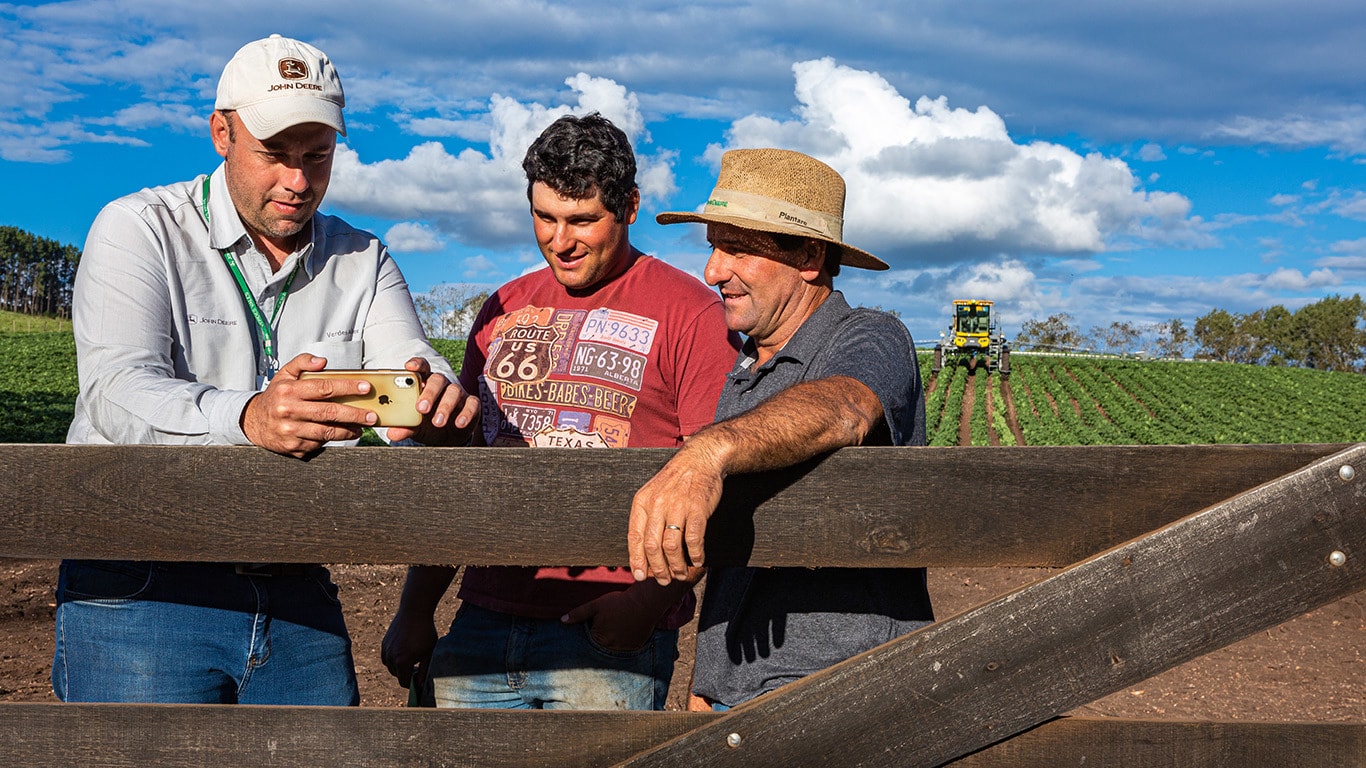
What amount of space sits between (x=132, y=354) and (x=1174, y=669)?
19.0 ft

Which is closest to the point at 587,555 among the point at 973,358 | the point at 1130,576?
the point at 1130,576

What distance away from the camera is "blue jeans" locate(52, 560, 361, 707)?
2289 mm

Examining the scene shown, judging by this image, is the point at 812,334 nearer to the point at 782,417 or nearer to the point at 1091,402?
the point at 782,417

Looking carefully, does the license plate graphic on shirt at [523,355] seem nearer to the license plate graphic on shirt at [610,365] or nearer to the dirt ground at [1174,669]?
the license plate graphic on shirt at [610,365]

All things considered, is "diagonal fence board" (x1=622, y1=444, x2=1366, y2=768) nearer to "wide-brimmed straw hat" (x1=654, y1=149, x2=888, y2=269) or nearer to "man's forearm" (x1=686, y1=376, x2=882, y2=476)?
"man's forearm" (x1=686, y1=376, x2=882, y2=476)

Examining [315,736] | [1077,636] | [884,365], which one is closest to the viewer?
[1077,636]

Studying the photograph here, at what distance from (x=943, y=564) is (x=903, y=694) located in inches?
8.5

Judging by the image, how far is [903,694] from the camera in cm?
168

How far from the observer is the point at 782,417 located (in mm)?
1701

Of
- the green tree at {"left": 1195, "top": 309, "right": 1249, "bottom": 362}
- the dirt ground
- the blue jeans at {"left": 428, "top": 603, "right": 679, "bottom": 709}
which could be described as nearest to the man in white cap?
the blue jeans at {"left": 428, "top": 603, "right": 679, "bottom": 709}

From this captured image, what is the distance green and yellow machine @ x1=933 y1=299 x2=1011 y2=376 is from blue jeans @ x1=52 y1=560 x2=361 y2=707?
Result: 38.9m

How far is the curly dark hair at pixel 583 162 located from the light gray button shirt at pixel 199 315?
483mm

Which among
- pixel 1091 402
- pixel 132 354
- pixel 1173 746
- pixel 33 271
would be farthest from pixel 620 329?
pixel 33 271

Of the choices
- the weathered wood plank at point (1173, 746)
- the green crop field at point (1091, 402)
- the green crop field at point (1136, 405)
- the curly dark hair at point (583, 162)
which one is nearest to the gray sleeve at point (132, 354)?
the curly dark hair at point (583, 162)
